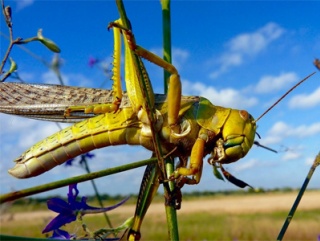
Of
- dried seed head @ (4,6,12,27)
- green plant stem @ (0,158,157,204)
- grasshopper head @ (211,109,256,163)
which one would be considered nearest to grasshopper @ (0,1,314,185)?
grasshopper head @ (211,109,256,163)

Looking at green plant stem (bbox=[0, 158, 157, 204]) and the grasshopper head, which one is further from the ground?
the grasshopper head

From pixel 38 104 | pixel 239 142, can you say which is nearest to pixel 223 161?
pixel 239 142

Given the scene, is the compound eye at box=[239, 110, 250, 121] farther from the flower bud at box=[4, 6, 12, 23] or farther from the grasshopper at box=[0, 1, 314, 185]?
the flower bud at box=[4, 6, 12, 23]

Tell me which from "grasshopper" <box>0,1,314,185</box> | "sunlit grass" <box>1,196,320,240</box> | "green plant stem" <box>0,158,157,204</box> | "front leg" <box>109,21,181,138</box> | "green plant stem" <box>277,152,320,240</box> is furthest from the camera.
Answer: "sunlit grass" <box>1,196,320,240</box>

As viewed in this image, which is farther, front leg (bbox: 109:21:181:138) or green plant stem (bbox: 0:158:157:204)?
front leg (bbox: 109:21:181:138)

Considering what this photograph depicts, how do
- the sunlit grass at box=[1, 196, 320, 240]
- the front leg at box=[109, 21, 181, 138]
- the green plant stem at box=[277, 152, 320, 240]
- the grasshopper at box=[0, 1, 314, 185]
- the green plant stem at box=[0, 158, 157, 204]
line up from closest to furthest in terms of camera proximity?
the green plant stem at box=[0, 158, 157, 204] < the front leg at box=[109, 21, 181, 138] < the green plant stem at box=[277, 152, 320, 240] < the grasshopper at box=[0, 1, 314, 185] < the sunlit grass at box=[1, 196, 320, 240]

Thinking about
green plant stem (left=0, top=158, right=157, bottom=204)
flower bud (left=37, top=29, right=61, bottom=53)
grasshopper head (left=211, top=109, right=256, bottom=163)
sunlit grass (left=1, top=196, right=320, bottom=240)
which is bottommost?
green plant stem (left=0, top=158, right=157, bottom=204)

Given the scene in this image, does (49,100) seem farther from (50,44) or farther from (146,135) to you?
(146,135)
